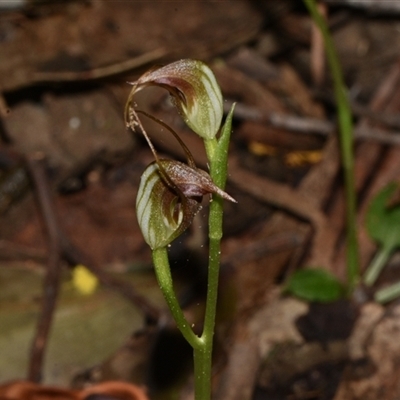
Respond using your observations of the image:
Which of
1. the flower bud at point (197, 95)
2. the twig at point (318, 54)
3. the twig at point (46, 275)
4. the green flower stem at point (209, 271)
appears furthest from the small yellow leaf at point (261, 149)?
the flower bud at point (197, 95)

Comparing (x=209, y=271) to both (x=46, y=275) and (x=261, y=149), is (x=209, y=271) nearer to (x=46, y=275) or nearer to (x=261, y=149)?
(x=46, y=275)

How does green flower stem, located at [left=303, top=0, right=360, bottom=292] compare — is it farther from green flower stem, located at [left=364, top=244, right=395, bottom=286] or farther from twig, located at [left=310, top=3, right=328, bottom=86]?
twig, located at [left=310, top=3, right=328, bottom=86]

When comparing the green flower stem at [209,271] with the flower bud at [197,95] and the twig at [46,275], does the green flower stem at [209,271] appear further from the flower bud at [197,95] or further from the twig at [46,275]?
the twig at [46,275]

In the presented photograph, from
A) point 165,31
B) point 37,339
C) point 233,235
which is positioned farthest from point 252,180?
point 37,339

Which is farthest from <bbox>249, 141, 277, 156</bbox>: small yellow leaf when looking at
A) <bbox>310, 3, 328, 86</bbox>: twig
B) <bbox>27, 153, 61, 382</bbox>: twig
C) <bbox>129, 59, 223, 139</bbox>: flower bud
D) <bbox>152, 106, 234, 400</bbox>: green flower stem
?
<bbox>129, 59, 223, 139</bbox>: flower bud

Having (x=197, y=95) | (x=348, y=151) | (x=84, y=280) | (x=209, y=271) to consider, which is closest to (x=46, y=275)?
(x=84, y=280)
